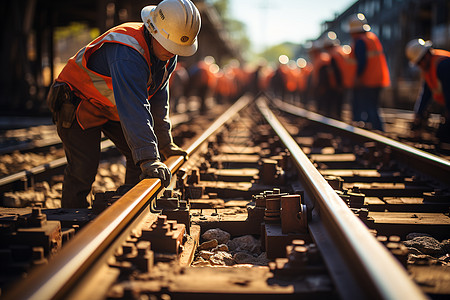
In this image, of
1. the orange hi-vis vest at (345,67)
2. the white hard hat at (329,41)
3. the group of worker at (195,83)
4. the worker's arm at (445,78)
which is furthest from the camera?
the group of worker at (195,83)

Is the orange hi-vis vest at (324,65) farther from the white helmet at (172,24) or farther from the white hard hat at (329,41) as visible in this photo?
the white helmet at (172,24)

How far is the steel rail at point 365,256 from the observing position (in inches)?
54.8

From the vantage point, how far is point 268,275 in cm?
192

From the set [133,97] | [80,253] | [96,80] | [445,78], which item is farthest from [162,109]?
[445,78]

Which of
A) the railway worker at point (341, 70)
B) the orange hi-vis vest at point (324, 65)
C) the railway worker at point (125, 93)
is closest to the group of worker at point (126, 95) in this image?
the railway worker at point (125, 93)

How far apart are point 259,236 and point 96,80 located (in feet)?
5.05

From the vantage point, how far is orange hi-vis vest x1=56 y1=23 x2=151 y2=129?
3034 millimetres

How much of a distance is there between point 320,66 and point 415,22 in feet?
28.7

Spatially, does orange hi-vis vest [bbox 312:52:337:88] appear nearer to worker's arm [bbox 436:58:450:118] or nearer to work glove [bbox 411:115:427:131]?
work glove [bbox 411:115:427:131]

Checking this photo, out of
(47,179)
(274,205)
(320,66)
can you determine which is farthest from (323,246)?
(320,66)

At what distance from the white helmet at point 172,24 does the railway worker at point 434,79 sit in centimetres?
423

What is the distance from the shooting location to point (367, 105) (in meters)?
9.02

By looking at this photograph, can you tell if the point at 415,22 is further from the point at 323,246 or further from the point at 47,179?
the point at 323,246

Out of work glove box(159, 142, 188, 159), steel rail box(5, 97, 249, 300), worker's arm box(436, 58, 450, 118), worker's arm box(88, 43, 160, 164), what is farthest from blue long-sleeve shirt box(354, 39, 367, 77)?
steel rail box(5, 97, 249, 300)
